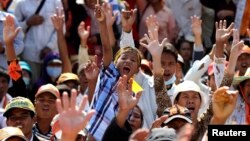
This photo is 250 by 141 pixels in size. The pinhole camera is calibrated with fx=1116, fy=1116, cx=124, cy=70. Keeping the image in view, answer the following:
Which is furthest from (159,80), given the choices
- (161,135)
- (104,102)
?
(161,135)

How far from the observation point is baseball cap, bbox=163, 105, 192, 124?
906 cm

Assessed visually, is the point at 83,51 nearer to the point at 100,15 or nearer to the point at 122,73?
the point at 100,15

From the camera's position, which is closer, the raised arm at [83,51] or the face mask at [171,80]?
the face mask at [171,80]

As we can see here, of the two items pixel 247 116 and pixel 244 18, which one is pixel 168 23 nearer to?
pixel 244 18

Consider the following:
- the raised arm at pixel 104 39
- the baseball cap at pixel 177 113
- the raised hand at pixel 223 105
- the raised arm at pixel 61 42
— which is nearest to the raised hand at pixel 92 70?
the raised arm at pixel 104 39

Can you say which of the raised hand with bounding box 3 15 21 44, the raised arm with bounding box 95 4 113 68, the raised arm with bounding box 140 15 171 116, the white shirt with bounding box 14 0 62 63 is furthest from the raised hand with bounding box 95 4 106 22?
the white shirt with bounding box 14 0 62 63

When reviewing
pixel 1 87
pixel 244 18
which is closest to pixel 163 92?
pixel 1 87

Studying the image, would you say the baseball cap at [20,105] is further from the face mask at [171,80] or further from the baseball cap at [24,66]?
the baseball cap at [24,66]

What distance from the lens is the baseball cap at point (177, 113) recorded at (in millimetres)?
9062

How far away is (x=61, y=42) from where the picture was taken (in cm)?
1265

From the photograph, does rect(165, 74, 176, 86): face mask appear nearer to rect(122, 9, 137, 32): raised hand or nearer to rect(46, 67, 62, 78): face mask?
rect(122, 9, 137, 32): raised hand

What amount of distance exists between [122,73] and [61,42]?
263 cm

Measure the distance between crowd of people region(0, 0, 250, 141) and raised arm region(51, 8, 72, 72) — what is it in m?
0.01

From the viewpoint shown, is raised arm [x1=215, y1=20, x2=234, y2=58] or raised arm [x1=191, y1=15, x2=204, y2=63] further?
raised arm [x1=191, y1=15, x2=204, y2=63]
